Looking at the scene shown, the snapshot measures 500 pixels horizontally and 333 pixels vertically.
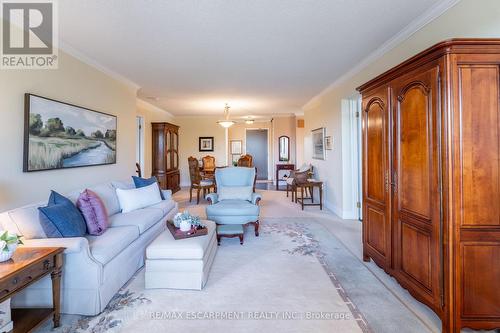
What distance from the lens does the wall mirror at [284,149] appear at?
9.87m

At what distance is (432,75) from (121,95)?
4728mm

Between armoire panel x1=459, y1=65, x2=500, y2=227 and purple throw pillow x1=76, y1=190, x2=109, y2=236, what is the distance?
10.2 feet

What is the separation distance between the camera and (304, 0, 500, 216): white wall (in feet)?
6.72

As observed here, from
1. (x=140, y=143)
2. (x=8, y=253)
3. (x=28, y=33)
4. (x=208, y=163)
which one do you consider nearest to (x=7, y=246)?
(x=8, y=253)

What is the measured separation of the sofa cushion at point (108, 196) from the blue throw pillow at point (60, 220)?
796mm

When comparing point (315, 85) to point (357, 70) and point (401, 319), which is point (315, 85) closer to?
point (357, 70)

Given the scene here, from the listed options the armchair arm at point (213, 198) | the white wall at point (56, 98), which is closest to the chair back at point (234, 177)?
the armchair arm at point (213, 198)

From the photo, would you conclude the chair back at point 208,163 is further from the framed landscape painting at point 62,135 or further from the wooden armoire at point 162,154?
the framed landscape painting at point 62,135

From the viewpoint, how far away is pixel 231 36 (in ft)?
9.79

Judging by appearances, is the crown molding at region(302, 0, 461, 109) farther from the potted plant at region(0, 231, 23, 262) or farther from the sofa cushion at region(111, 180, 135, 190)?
the sofa cushion at region(111, 180, 135, 190)

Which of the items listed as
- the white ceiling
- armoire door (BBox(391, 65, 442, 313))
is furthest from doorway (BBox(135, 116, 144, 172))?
armoire door (BBox(391, 65, 442, 313))

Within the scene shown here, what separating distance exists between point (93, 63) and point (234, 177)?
286cm

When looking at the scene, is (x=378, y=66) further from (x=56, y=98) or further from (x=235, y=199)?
(x=56, y=98)

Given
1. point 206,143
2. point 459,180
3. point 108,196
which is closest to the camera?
point 459,180
